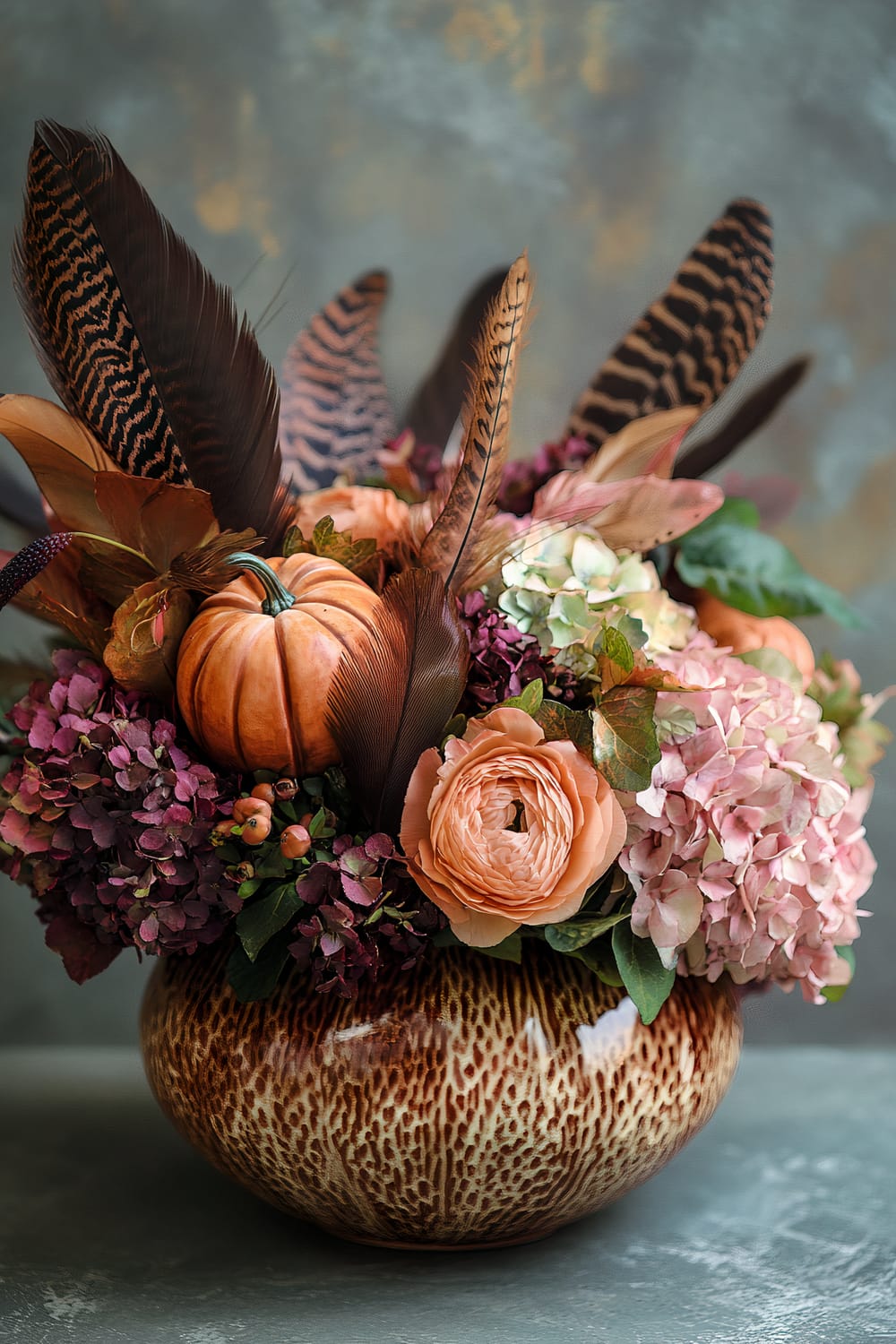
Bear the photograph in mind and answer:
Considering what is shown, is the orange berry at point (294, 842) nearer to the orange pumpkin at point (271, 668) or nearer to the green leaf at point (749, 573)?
the orange pumpkin at point (271, 668)

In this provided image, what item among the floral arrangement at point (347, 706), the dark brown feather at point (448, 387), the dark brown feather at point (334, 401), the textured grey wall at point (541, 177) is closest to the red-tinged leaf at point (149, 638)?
the floral arrangement at point (347, 706)

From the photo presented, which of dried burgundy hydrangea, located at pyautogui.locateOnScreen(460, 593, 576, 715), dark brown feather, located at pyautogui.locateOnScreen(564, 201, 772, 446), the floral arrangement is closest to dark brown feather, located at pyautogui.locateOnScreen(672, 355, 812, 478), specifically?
dark brown feather, located at pyautogui.locateOnScreen(564, 201, 772, 446)

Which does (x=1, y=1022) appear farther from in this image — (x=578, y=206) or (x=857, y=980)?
(x=578, y=206)

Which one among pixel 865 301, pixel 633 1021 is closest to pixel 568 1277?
pixel 633 1021

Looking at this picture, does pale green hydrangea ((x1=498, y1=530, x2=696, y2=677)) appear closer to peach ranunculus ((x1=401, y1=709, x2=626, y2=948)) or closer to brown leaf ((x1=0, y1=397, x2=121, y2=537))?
peach ranunculus ((x1=401, y1=709, x2=626, y2=948))

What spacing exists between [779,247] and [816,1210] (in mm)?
949

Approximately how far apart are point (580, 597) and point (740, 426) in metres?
0.35

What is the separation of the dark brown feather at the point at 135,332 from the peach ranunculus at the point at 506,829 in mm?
230

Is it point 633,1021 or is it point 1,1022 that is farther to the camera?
point 1,1022

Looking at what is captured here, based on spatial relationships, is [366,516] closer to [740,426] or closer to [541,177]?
[740,426]

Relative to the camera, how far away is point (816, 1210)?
0.86 metres

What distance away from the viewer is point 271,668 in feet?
2.12

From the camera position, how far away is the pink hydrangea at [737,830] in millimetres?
670

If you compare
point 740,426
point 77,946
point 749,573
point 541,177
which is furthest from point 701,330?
point 77,946
